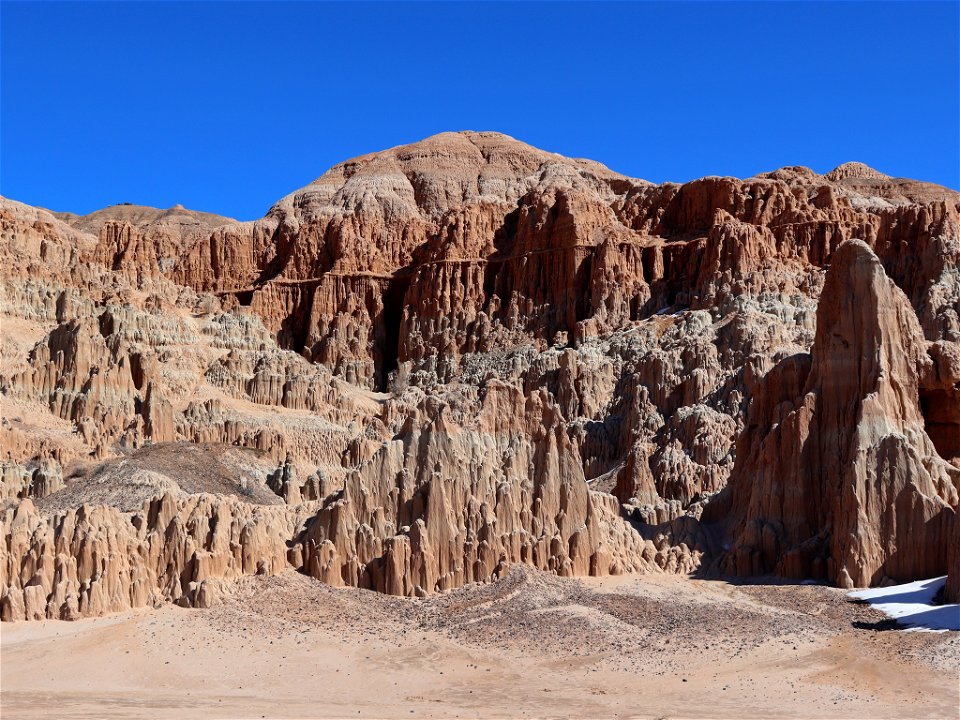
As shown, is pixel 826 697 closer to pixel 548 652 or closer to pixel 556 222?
pixel 548 652

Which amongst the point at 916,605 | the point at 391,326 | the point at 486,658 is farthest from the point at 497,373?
the point at 486,658

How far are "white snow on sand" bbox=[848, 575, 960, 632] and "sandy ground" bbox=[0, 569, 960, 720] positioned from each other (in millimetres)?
849

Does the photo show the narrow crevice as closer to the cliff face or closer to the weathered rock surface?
the cliff face

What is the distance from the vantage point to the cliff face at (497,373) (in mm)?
49000

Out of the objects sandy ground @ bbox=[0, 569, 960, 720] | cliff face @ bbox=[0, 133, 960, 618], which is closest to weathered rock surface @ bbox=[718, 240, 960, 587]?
cliff face @ bbox=[0, 133, 960, 618]

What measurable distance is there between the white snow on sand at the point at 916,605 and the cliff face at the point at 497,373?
65.6 inches

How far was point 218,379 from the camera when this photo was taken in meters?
92.1

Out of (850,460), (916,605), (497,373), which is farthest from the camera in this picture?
(497,373)

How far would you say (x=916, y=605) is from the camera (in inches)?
1743

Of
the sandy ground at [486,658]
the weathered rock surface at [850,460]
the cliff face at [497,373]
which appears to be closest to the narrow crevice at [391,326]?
the cliff face at [497,373]

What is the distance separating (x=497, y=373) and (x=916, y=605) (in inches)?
2209

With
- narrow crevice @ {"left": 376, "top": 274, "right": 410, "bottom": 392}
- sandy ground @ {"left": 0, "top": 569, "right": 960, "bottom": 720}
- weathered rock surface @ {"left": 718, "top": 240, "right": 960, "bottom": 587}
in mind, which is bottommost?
sandy ground @ {"left": 0, "top": 569, "right": 960, "bottom": 720}

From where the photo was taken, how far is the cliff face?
4900cm

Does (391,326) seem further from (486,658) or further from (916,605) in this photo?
(486,658)
